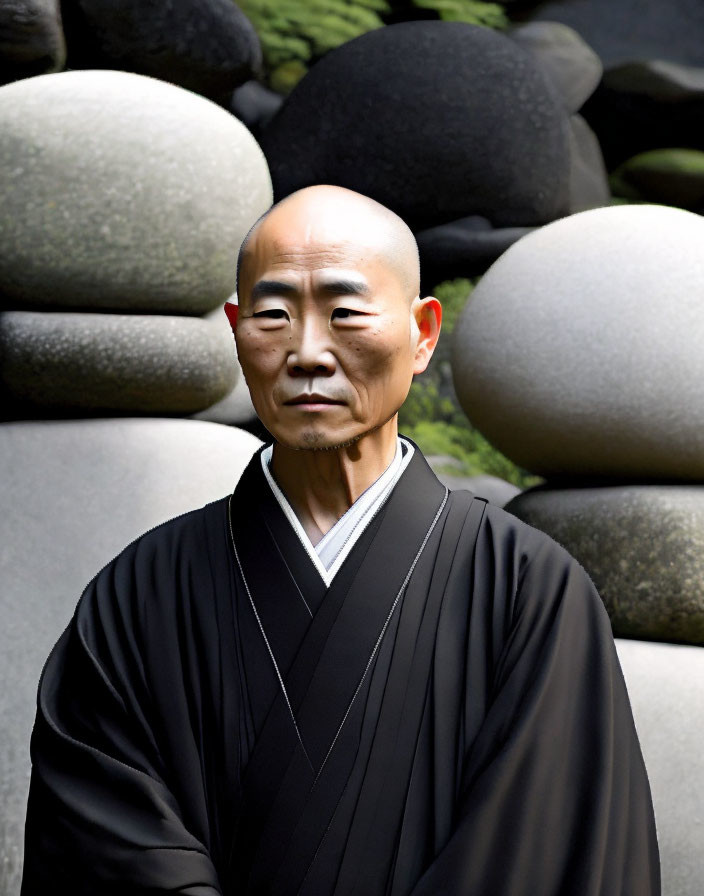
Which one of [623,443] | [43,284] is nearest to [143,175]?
[43,284]

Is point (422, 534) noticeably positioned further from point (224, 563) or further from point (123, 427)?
point (123, 427)

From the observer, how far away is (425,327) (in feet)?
7.16

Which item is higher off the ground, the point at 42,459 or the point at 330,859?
the point at 330,859

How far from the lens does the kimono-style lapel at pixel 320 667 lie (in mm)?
1869

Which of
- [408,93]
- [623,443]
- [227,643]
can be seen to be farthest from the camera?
[408,93]

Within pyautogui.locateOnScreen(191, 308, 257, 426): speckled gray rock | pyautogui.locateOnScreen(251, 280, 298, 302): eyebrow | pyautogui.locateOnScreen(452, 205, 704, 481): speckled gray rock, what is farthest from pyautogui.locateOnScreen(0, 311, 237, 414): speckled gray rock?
pyautogui.locateOnScreen(251, 280, 298, 302): eyebrow

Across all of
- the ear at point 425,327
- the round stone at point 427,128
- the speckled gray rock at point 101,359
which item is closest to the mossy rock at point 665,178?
the round stone at point 427,128

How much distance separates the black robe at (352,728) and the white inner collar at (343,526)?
0.07 feet

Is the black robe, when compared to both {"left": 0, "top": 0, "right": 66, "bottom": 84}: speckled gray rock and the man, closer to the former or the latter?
the man

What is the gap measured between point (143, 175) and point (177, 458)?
2.85ft

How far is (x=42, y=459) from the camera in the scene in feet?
11.4

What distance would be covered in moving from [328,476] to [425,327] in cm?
35

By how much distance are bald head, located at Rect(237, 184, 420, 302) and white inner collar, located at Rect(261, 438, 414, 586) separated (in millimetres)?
353

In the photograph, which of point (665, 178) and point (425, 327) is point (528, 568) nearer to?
point (425, 327)
